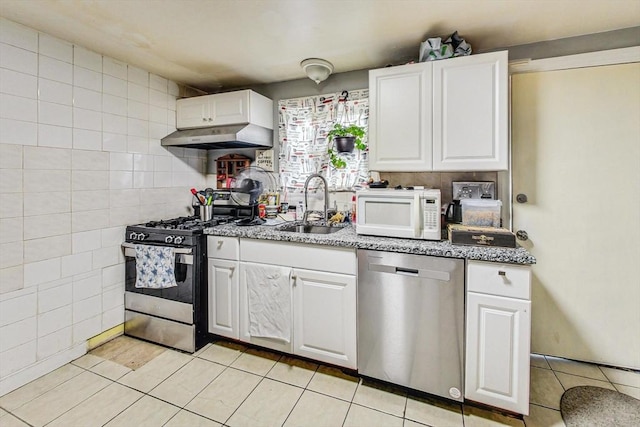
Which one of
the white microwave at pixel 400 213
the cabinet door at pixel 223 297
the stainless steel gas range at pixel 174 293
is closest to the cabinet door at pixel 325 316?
the white microwave at pixel 400 213

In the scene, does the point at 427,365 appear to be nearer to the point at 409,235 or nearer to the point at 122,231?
the point at 409,235

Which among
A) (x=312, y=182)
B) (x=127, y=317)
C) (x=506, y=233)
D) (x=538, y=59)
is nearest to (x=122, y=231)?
(x=127, y=317)

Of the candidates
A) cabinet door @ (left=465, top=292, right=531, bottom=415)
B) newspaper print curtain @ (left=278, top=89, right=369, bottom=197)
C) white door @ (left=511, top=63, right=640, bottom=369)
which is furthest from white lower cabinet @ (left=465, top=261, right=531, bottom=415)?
newspaper print curtain @ (left=278, top=89, right=369, bottom=197)

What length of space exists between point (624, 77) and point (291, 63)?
218 centimetres

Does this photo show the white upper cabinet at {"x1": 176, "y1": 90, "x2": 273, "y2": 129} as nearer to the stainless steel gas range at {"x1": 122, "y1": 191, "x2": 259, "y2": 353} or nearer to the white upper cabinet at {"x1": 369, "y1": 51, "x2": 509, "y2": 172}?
the stainless steel gas range at {"x1": 122, "y1": 191, "x2": 259, "y2": 353}

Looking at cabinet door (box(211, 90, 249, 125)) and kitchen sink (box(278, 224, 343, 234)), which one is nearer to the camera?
kitchen sink (box(278, 224, 343, 234))

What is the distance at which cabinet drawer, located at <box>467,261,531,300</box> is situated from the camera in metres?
1.42

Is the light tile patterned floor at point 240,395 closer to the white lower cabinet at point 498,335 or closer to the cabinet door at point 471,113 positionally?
the white lower cabinet at point 498,335

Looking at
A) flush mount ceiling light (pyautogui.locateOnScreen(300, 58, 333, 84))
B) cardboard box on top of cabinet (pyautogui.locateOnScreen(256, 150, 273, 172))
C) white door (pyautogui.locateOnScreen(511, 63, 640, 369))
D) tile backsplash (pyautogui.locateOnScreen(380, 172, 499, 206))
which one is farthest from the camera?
cardboard box on top of cabinet (pyautogui.locateOnScreen(256, 150, 273, 172))

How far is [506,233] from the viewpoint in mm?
1561

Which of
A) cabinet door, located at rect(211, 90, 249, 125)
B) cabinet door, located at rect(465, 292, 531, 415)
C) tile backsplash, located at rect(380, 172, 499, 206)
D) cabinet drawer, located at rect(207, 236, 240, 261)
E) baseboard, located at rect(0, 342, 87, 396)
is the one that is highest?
cabinet door, located at rect(211, 90, 249, 125)

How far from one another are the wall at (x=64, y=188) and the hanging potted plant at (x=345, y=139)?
1.56 metres

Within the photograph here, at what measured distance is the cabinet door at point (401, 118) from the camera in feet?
6.20

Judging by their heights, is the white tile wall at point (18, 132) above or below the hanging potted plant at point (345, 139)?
below
